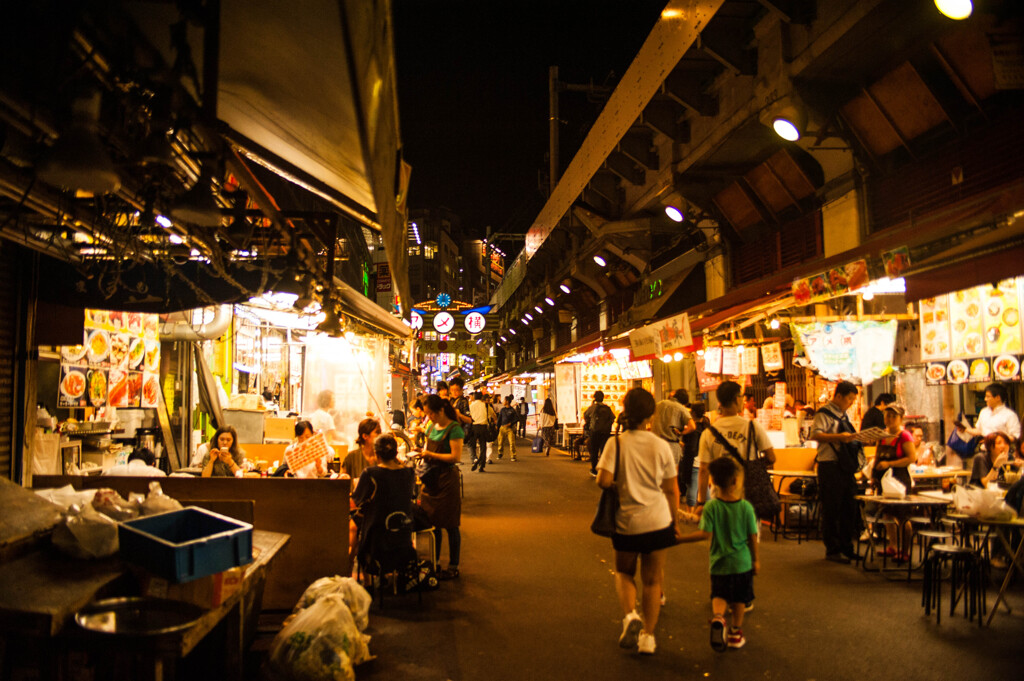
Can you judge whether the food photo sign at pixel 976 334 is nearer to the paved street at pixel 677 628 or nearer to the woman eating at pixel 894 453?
the woman eating at pixel 894 453

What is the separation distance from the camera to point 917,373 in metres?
11.7

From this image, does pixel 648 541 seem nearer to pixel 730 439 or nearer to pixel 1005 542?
pixel 730 439

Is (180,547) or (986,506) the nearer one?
(180,547)

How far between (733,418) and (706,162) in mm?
8346

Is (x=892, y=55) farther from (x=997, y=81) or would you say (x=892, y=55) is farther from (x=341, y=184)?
(x=341, y=184)

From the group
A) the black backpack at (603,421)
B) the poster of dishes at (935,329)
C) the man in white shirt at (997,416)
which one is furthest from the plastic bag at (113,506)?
the black backpack at (603,421)

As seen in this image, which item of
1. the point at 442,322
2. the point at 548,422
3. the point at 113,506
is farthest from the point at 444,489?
the point at 442,322

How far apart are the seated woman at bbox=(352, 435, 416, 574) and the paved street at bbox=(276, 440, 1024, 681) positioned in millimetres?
526

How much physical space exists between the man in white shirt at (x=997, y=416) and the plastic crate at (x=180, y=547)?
32.1 ft

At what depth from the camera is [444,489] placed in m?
8.20

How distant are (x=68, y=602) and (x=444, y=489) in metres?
5.08

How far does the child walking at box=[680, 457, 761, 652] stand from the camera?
5512 mm

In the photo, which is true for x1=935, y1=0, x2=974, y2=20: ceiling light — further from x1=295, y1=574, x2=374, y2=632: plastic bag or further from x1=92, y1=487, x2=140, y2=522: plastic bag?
x1=92, y1=487, x2=140, y2=522: plastic bag

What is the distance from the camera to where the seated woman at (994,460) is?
8.62 m
